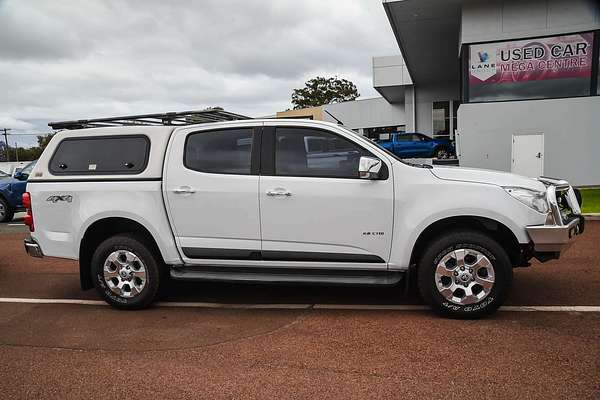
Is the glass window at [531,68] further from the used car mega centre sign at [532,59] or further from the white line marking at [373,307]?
the white line marking at [373,307]

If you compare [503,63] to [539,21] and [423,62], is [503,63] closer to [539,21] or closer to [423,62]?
[539,21]

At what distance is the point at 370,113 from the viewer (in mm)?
42125

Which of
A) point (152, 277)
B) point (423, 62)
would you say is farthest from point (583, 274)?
point (423, 62)

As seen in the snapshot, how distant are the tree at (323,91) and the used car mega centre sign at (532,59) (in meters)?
58.5

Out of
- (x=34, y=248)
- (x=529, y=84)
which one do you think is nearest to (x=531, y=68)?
(x=529, y=84)

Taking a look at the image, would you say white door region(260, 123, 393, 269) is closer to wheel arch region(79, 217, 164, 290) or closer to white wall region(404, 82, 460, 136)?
wheel arch region(79, 217, 164, 290)

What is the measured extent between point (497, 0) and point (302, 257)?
1399 centimetres

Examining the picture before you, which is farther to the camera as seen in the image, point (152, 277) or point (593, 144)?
point (593, 144)

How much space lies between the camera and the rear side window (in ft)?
17.3

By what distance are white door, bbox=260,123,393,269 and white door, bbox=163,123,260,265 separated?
16 centimetres


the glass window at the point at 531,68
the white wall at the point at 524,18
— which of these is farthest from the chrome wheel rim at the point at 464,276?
the white wall at the point at 524,18

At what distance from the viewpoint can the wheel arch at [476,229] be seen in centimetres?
469

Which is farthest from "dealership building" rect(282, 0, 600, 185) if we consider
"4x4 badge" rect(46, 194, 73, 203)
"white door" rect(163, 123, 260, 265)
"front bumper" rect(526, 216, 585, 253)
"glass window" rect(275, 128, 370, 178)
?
"4x4 badge" rect(46, 194, 73, 203)

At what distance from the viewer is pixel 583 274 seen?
617 centimetres
